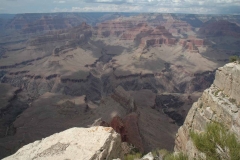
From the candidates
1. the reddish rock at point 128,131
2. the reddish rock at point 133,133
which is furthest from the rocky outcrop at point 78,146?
the reddish rock at point 133,133

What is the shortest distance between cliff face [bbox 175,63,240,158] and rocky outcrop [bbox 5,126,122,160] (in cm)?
776

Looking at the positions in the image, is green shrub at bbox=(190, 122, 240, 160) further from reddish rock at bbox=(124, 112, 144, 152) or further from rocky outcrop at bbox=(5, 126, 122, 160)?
reddish rock at bbox=(124, 112, 144, 152)

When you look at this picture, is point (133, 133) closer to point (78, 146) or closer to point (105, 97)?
point (78, 146)

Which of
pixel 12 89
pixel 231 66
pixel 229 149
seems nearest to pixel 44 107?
pixel 12 89

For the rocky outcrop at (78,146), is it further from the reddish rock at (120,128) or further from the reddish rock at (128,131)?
the reddish rock at (128,131)

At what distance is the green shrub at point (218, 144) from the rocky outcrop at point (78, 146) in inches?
373

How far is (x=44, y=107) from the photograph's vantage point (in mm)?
93062

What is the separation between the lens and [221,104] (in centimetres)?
2720

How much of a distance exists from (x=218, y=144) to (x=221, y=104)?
12.8 metres

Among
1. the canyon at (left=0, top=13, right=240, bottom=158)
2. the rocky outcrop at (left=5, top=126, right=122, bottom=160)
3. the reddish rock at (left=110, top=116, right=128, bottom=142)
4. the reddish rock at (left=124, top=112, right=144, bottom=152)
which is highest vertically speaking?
the rocky outcrop at (left=5, top=126, right=122, bottom=160)

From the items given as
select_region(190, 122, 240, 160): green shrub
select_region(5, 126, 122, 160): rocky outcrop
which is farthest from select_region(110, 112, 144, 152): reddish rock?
select_region(190, 122, 240, 160): green shrub

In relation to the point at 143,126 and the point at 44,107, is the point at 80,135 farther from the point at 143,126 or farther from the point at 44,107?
the point at 44,107

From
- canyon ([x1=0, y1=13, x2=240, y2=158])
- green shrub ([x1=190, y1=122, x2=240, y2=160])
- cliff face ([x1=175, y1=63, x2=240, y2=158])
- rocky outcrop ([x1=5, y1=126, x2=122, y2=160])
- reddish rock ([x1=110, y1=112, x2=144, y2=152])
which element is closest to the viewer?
green shrub ([x1=190, y1=122, x2=240, y2=160])

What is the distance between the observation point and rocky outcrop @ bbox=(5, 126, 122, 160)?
22.0m
